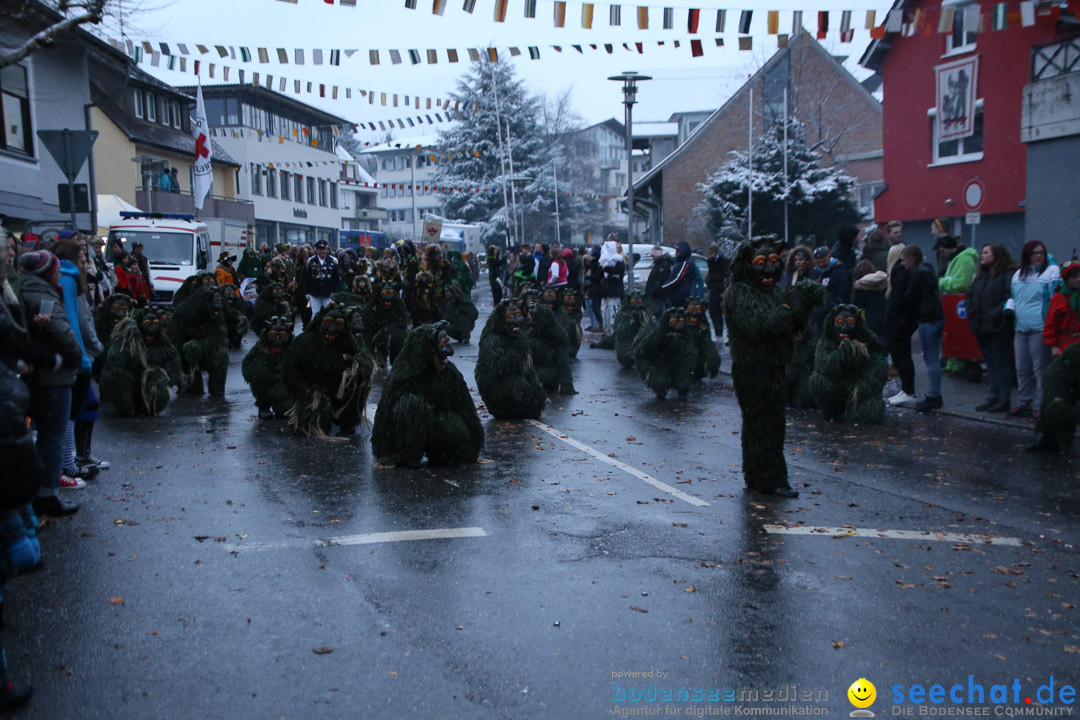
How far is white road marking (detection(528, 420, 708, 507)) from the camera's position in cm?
748

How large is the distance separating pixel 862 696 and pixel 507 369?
22.6ft

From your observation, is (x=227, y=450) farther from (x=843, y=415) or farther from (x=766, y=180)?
(x=766, y=180)

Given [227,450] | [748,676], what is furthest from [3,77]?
[748,676]

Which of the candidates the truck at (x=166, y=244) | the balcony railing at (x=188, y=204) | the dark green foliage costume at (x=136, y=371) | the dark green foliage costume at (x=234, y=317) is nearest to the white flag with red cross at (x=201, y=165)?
the truck at (x=166, y=244)

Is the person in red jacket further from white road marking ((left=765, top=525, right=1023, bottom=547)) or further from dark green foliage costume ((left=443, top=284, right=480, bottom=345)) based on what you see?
dark green foliage costume ((left=443, top=284, right=480, bottom=345))

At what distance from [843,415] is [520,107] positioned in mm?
54938

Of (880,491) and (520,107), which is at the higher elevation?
(520,107)

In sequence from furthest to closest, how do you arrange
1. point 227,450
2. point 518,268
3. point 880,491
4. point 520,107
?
point 520,107 < point 518,268 < point 227,450 < point 880,491

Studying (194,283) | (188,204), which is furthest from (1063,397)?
(188,204)

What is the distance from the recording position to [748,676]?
425 cm

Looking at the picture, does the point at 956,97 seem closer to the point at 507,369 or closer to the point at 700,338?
the point at 700,338

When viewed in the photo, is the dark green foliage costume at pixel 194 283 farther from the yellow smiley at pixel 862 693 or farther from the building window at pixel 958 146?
the building window at pixel 958 146

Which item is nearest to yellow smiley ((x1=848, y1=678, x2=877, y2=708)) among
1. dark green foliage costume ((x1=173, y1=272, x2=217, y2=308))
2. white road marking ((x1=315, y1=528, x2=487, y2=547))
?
white road marking ((x1=315, y1=528, x2=487, y2=547))

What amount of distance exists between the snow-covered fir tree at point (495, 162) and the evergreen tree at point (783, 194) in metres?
27.3
